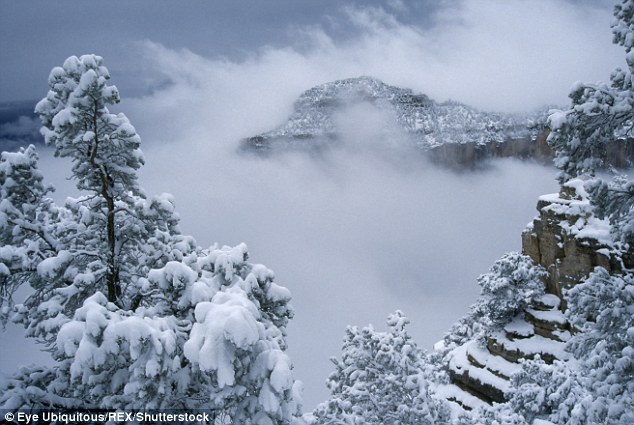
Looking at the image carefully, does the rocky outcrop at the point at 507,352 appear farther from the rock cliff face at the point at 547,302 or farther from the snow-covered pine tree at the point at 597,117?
the snow-covered pine tree at the point at 597,117

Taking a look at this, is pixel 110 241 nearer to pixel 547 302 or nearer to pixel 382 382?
pixel 382 382

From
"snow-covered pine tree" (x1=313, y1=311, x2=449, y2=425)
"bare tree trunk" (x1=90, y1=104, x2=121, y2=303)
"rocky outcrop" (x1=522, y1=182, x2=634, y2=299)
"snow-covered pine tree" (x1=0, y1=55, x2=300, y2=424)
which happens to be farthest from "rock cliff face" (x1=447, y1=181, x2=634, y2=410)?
"bare tree trunk" (x1=90, y1=104, x2=121, y2=303)

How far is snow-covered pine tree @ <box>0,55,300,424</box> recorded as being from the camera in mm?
5348

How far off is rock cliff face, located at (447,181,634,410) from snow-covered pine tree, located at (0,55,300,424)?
22.4 metres

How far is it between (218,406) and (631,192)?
750cm

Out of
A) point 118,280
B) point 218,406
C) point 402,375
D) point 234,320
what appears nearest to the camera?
point 234,320

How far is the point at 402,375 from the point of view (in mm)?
11219

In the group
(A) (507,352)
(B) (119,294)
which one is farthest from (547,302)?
(B) (119,294)

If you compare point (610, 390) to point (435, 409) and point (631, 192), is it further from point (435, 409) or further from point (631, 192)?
point (435, 409)

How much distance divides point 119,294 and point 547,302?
26.2m

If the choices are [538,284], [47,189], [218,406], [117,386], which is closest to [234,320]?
[218,406]

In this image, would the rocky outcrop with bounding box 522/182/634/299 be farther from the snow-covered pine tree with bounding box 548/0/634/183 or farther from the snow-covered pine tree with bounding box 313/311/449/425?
the snow-covered pine tree with bounding box 548/0/634/183

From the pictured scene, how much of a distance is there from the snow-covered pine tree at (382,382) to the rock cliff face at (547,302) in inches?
605

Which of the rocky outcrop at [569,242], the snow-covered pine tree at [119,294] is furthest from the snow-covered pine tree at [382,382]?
the rocky outcrop at [569,242]
